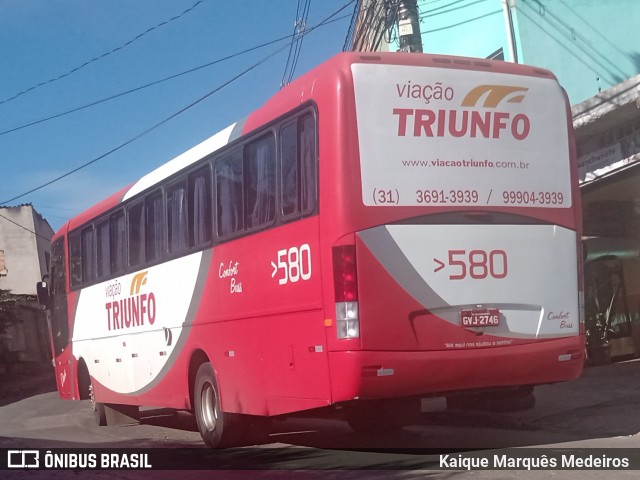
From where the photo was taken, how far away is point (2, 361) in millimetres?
38625

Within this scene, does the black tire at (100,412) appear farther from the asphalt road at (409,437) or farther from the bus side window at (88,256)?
the bus side window at (88,256)

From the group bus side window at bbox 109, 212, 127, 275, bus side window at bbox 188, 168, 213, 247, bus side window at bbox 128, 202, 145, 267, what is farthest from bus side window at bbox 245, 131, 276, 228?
bus side window at bbox 109, 212, 127, 275

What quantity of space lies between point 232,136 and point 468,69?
2.94 metres

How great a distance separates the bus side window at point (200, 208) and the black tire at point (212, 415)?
1.54 metres

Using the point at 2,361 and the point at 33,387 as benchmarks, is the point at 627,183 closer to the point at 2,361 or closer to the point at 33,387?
the point at 33,387

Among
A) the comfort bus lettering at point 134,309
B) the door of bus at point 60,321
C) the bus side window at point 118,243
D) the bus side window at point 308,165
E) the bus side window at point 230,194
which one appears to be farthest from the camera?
the door of bus at point 60,321

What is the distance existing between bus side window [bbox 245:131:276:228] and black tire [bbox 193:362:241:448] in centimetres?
227

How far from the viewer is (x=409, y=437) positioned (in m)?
10.8

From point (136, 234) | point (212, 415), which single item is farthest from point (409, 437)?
point (136, 234)

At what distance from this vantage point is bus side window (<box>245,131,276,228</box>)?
30.9ft

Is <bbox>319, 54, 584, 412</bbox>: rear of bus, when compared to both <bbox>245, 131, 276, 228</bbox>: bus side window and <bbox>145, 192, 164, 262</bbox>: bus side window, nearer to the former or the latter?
<bbox>245, 131, 276, 228</bbox>: bus side window

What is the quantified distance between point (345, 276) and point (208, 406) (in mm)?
3731

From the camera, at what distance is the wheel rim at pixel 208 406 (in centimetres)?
1100

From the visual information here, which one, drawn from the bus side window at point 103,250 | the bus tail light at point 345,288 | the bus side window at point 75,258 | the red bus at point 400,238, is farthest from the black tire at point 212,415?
the bus side window at point 75,258
